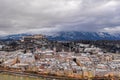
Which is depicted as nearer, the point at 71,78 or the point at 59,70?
the point at 71,78

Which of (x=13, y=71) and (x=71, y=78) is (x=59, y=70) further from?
(x=13, y=71)

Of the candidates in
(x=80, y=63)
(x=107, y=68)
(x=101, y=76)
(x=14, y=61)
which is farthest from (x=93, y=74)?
(x=14, y=61)

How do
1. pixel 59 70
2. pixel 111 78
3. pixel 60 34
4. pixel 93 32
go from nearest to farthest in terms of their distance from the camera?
pixel 111 78, pixel 59 70, pixel 60 34, pixel 93 32

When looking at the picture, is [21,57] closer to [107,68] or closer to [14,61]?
[14,61]

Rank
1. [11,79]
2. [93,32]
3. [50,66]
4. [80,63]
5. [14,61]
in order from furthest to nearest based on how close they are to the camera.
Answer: [93,32] < [14,61] < [80,63] < [50,66] < [11,79]

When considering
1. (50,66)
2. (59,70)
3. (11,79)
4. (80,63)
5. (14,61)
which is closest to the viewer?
(11,79)

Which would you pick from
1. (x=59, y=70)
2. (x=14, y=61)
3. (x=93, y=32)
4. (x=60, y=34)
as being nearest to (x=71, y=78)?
(x=59, y=70)

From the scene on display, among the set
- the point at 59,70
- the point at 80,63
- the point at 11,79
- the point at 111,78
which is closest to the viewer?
the point at 11,79

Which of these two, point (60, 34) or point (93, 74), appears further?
point (60, 34)

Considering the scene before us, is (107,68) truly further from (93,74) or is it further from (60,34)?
(60,34)
